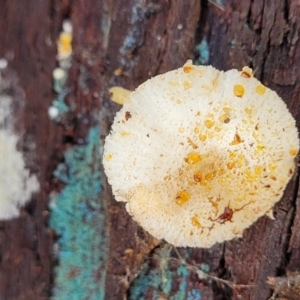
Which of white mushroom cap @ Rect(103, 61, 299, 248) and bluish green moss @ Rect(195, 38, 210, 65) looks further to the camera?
bluish green moss @ Rect(195, 38, 210, 65)

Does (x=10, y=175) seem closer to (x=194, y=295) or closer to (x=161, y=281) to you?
(x=161, y=281)

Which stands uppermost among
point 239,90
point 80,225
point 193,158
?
point 239,90

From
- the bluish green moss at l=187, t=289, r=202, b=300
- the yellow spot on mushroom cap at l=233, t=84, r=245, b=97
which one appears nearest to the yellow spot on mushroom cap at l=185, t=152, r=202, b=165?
the yellow spot on mushroom cap at l=233, t=84, r=245, b=97

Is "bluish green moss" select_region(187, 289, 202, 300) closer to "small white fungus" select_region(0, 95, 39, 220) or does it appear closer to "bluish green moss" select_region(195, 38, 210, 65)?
"small white fungus" select_region(0, 95, 39, 220)

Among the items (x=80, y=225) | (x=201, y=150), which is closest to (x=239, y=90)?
(x=201, y=150)

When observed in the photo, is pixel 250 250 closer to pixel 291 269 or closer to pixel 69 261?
pixel 291 269

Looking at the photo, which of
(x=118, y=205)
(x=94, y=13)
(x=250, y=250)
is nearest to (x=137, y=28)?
(x=94, y=13)
